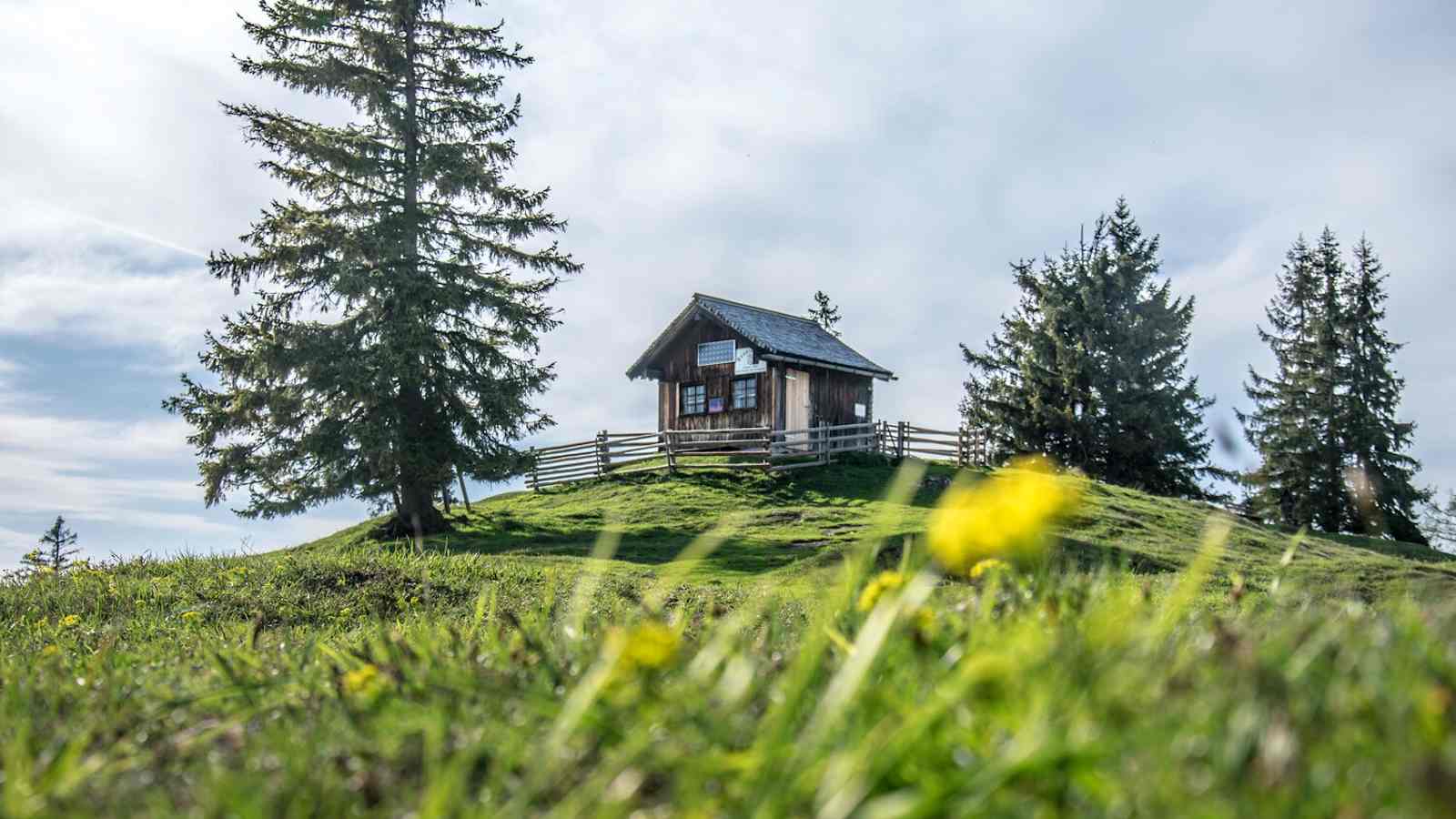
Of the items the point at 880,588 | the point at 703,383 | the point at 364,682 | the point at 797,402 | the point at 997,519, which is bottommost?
the point at 364,682

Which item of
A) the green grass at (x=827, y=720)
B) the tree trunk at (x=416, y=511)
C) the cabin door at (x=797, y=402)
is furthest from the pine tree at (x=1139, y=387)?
the green grass at (x=827, y=720)

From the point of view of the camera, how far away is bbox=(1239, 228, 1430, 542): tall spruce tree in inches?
1206

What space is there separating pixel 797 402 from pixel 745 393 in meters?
1.61

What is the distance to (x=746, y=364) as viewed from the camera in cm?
3055

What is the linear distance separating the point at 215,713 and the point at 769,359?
27.9m

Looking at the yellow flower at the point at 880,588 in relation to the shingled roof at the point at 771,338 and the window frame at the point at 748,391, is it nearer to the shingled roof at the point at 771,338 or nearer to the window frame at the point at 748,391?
the shingled roof at the point at 771,338

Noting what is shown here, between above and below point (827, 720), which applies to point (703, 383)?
above

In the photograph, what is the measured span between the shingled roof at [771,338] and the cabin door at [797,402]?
0.59 meters

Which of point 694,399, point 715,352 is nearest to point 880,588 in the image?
point 715,352

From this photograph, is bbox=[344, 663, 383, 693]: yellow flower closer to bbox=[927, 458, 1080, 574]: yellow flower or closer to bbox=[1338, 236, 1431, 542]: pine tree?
bbox=[927, 458, 1080, 574]: yellow flower

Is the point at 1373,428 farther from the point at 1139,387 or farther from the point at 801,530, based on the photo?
the point at 801,530

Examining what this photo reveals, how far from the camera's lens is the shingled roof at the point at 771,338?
30.5 metres

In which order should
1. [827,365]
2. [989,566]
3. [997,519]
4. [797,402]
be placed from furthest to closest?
1. [827,365]
2. [797,402]
3. [989,566]
4. [997,519]

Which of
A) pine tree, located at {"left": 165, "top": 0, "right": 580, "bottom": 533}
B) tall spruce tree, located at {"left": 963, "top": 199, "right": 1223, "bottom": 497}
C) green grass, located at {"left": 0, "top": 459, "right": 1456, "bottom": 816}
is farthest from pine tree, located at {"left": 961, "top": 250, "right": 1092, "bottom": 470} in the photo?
green grass, located at {"left": 0, "top": 459, "right": 1456, "bottom": 816}
